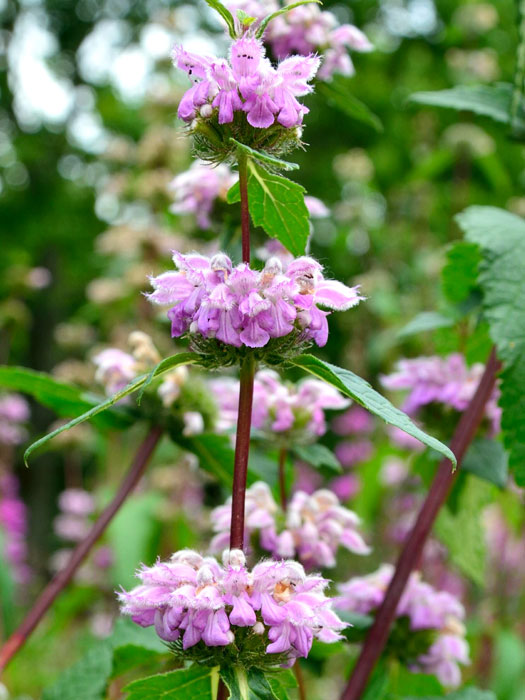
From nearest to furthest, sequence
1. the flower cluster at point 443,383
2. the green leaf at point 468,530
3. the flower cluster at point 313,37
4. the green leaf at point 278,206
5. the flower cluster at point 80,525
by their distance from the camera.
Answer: the green leaf at point 278,206
the flower cluster at point 313,37
the flower cluster at point 443,383
the green leaf at point 468,530
the flower cluster at point 80,525

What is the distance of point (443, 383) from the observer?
1139 millimetres

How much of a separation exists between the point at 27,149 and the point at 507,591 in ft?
26.3

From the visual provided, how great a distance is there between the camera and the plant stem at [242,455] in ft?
2.16

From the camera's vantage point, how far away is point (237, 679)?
62 centimetres

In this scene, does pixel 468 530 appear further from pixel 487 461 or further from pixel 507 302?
pixel 507 302

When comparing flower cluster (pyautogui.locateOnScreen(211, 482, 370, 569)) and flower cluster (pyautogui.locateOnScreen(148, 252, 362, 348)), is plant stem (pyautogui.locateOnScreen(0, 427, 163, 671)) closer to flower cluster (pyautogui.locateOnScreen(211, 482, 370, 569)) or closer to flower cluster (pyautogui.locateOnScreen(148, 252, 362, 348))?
flower cluster (pyautogui.locateOnScreen(211, 482, 370, 569))

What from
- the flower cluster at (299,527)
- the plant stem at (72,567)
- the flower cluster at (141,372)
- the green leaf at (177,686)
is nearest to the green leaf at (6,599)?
the plant stem at (72,567)

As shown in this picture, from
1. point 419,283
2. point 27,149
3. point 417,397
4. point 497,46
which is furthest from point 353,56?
point 417,397

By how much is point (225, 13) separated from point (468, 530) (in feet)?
2.92

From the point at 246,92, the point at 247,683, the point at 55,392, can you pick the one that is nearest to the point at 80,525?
the point at 55,392

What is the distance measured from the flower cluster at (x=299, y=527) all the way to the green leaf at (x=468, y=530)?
0.81 ft

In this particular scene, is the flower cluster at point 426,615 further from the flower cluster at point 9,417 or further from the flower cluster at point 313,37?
the flower cluster at point 9,417

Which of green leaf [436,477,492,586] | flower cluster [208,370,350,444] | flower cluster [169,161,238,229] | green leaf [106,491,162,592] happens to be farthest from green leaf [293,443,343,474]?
green leaf [106,491,162,592]

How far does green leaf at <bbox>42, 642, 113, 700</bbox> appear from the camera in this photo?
38.3 inches
